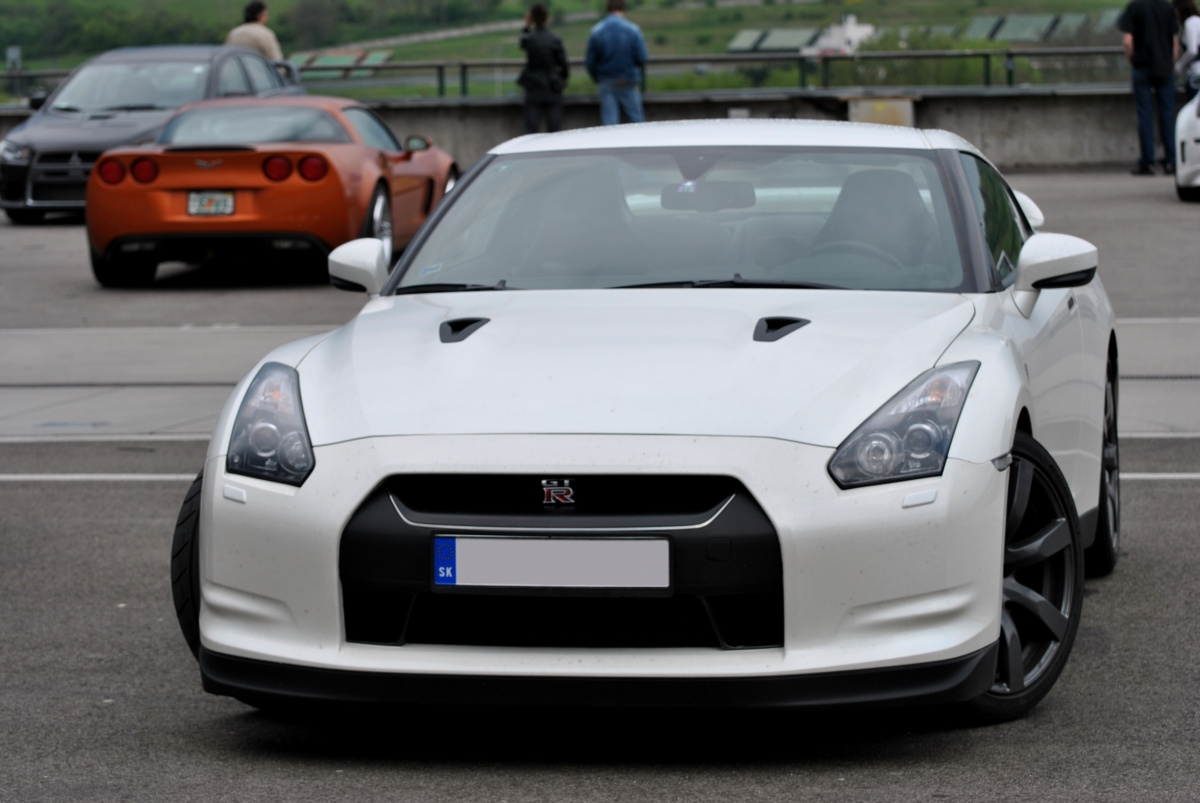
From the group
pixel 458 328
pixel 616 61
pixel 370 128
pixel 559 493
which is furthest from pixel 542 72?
pixel 559 493

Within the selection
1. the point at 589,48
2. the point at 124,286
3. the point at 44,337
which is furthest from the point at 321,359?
the point at 589,48

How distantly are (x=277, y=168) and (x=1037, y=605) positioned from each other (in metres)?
10.4

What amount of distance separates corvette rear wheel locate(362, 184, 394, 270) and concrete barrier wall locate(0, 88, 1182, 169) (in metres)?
9.02

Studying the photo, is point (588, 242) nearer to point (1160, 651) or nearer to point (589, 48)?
point (1160, 651)

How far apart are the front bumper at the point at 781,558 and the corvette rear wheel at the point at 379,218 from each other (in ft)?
33.7

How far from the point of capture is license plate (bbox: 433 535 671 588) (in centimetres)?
360

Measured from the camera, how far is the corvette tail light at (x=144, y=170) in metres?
13.7

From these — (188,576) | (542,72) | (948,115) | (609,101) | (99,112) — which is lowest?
(948,115)

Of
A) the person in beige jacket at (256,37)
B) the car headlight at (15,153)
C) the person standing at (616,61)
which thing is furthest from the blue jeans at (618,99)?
the car headlight at (15,153)

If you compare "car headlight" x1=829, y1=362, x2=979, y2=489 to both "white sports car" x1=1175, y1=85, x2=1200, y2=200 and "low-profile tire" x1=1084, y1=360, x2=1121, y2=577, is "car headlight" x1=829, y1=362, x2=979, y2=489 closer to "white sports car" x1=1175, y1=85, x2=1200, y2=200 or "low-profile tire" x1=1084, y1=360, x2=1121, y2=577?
"low-profile tire" x1=1084, y1=360, x2=1121, y2=577

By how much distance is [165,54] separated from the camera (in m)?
18.8

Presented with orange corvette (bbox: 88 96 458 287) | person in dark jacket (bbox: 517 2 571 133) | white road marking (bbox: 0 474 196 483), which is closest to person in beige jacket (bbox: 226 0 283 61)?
person in dark jacket (bbox: 517 2 571 133)

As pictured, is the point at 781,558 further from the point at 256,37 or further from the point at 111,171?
the point at 256,37

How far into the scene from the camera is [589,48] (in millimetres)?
22047
